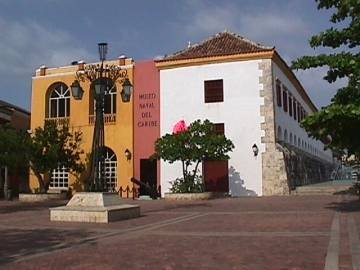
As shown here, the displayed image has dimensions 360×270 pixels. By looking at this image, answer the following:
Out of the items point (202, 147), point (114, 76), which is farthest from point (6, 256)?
point (202, 147)

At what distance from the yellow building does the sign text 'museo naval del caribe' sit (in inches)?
24.6

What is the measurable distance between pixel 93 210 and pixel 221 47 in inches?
654

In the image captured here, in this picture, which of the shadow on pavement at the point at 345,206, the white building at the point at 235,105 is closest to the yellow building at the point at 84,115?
the white building at the point at 235,105

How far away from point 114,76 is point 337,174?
35.3 meters

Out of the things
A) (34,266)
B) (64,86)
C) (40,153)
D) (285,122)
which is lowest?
(34,266)

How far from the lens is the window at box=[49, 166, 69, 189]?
30.3 m

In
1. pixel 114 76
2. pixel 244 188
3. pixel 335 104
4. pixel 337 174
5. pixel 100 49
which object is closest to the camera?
pixel 335 104

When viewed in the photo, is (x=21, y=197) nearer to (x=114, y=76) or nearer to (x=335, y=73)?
(x=114, y=76)

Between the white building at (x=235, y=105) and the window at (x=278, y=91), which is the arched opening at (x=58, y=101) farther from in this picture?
the window at (x=278, y=91)

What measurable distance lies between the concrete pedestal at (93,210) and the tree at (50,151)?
12706 millimetres

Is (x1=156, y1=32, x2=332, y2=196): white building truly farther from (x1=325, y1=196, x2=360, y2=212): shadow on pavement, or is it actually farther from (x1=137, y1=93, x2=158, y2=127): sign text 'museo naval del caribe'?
(x1=325, y1=196, x2=360, y2=212): shadow on pavement

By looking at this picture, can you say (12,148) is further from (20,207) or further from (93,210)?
(93,210)

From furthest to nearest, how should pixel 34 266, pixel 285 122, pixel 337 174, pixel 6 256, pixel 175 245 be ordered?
pixel 337 174, pixel 285 122, pixel 175 245, pixel 6 256, pixel 34 266

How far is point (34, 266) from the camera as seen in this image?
718 cm
